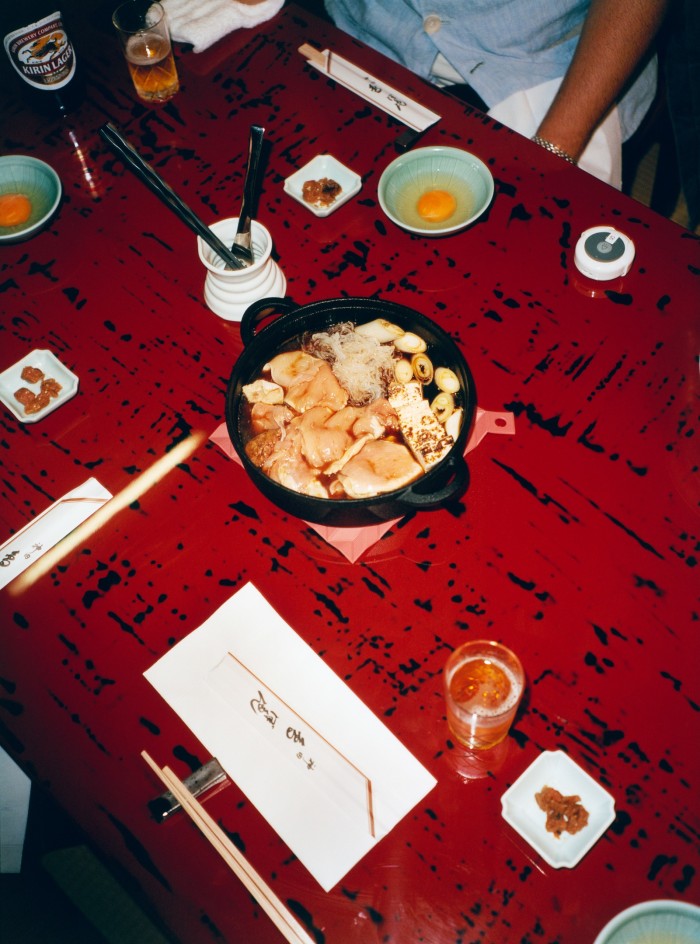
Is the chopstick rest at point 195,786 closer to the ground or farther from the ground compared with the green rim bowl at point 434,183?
closer to the ground

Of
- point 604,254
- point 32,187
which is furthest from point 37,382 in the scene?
point 604,254

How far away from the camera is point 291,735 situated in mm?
1114

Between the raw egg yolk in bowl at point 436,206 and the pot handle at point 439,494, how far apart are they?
2.47 feet

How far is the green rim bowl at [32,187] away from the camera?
5.51 ft

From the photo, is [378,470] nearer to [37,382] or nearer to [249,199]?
[249,199]

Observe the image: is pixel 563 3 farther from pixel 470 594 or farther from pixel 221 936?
pixel 221 936

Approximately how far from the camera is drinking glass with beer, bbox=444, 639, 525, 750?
105 centimetres

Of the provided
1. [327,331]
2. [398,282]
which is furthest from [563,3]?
[327,331]

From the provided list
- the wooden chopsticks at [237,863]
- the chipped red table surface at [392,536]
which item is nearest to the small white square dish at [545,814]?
the chipped red table surface at [392,536]

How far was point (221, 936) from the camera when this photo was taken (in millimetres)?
986

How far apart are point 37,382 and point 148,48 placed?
101cm

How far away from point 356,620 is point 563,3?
6.28 feet

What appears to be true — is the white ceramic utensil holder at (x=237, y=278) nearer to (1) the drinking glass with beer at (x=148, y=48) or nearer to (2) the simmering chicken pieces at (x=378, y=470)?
(2) the simmering chicken pieces at (x=378, y=470)

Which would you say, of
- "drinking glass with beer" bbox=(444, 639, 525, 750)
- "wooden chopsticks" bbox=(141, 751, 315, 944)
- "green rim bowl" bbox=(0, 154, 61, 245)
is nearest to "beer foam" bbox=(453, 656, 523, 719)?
"drinking glass with beer" bbox=(444, 639, 525, 750)
